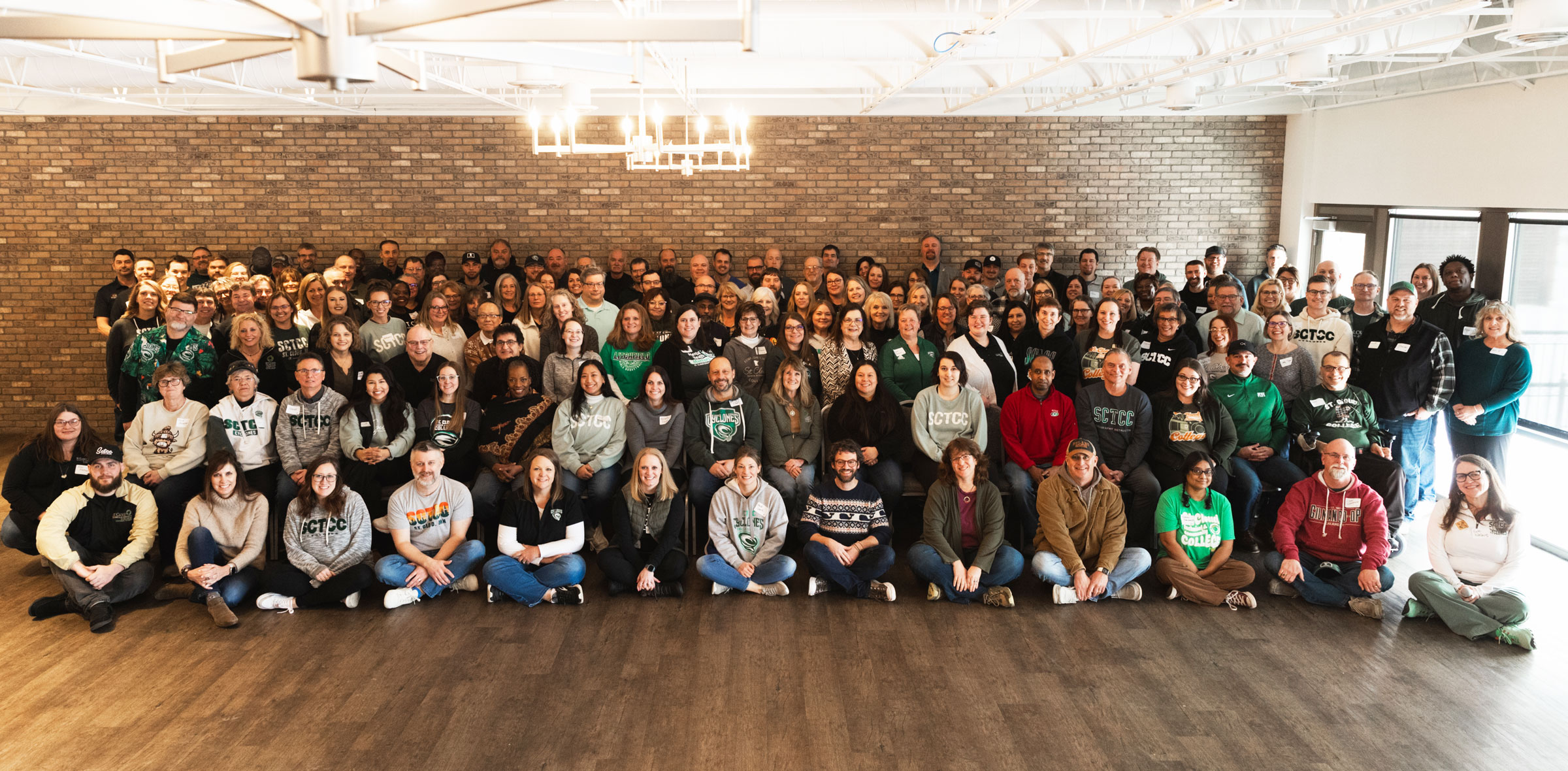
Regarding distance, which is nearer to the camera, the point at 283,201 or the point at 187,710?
the point at 187,710

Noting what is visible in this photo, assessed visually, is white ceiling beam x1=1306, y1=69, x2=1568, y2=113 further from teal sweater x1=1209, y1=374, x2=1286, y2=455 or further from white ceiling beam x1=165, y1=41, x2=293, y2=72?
white ceiling beam x1=165, y1=41, x2=293, y2=72

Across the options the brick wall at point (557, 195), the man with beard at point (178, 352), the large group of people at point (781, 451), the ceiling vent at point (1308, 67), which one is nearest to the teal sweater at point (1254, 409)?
the large group of people at point (781, 451)

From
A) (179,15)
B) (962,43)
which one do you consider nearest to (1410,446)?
(962,43)

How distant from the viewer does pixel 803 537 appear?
588cm

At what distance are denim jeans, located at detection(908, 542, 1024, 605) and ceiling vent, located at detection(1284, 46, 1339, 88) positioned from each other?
3.80 meters

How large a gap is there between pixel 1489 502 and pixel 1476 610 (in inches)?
22.3

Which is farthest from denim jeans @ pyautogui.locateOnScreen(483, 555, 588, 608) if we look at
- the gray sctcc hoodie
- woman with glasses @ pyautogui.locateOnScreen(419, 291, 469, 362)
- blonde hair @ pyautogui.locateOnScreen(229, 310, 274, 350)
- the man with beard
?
the man with beard

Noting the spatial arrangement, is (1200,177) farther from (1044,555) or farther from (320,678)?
(320,678)

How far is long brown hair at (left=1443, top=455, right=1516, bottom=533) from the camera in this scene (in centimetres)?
521

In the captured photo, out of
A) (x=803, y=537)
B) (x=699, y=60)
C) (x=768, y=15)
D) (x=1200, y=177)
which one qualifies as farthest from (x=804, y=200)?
(x=803, y=537)

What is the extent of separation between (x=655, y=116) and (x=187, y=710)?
4299 millimetres

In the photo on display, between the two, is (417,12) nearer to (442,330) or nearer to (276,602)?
A: (276,602)

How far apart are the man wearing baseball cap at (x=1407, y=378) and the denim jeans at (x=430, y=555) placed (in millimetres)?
5487

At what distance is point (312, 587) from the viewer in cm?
557
